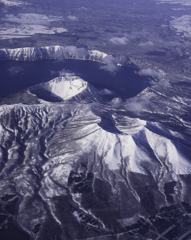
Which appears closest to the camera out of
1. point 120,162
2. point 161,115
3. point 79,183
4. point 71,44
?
point 79,183

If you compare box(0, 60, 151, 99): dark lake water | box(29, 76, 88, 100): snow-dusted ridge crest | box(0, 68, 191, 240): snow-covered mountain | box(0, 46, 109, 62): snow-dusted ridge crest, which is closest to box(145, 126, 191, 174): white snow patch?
box(0, 68, 191, 240): snow-covered mountain

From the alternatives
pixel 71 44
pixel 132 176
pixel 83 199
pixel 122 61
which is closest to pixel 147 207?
pixel 132 176

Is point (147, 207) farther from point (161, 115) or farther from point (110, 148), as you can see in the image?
point (161, 115)

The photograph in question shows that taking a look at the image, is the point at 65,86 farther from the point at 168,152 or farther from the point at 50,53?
the point at 50,53

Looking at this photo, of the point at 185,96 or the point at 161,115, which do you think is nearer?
the point at 161,115

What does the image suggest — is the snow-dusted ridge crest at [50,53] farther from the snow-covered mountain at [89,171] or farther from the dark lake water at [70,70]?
the snow-covered mountain at [89,171]

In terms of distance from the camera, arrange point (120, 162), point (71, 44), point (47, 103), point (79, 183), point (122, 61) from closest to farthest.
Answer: point (79, 183)
point (120, 162)
point (47, 103)
point (122, 61)
point (71, 44)

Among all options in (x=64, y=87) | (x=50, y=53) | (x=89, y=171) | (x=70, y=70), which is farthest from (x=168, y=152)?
(x=50, y=53)

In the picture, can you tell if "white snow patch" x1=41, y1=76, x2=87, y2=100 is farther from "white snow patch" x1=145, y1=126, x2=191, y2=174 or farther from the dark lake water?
"white snow patch" x1=145, y1=126, x2=191, y2=174
